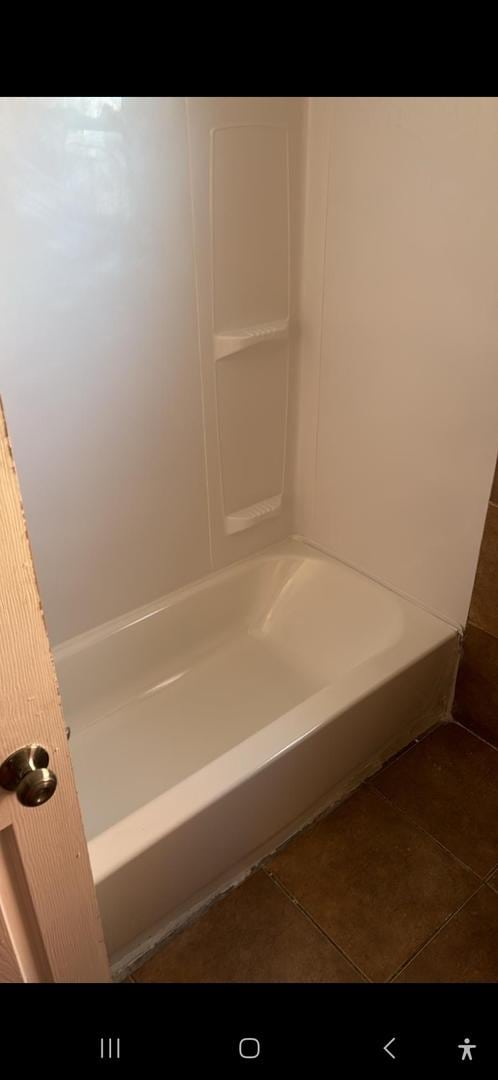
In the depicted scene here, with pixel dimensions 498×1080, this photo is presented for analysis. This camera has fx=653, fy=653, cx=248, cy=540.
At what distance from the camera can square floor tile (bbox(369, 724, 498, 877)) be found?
160 centimetres

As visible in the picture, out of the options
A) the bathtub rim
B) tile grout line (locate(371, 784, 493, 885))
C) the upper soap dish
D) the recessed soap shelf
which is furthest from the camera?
the recessed soap shelf

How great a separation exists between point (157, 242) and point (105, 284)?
17cm

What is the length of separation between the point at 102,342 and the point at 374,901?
1439 millimetres

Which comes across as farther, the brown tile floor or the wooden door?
the brown tile floor

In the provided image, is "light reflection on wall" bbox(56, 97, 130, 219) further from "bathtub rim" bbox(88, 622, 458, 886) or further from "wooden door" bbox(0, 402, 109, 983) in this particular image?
"bathtub rim" bbox(88, 622, 458, 886)

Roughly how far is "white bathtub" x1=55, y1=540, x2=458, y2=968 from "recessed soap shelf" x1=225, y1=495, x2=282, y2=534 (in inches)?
5.3

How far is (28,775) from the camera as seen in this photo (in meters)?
0.71

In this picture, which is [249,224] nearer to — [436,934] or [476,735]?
[476,735]

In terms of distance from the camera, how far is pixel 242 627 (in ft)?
7.14
